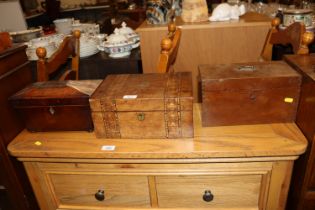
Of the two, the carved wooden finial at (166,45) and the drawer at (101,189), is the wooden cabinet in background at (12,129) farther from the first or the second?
the carved wooden finial at (166,45)

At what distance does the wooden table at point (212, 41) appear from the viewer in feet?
4.03

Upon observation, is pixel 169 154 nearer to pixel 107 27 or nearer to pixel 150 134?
pixel 150 134

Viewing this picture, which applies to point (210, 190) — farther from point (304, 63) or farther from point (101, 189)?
point (304, 63)

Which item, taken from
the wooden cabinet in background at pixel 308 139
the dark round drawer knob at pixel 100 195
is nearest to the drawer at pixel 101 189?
the dark round drawer knob at pixel 100 195

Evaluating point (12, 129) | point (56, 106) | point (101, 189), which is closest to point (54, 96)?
point (56, 106)

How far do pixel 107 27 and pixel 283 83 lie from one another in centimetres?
197

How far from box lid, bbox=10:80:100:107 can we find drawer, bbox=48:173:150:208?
24cm

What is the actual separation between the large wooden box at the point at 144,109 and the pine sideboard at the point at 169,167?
0.11 feet

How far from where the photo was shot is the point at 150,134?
31.3 inches

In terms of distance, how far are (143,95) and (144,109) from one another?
4cm

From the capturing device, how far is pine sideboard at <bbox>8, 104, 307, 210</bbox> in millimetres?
752

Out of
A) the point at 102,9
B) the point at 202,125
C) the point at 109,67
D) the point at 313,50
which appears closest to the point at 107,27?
the point at 109,67

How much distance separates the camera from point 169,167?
794 millimetres

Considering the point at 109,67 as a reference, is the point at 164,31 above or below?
above
